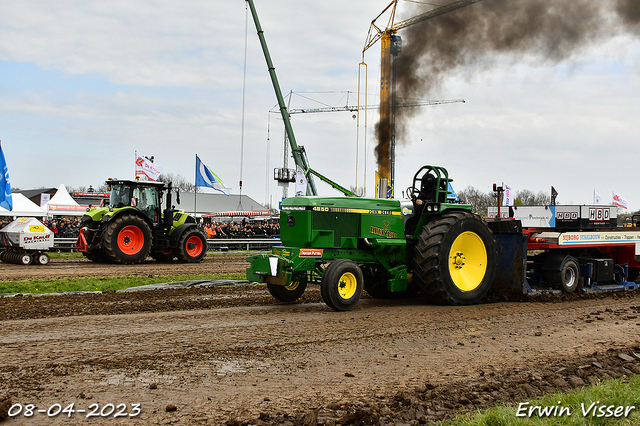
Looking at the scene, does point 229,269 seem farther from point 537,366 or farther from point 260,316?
point 537,366

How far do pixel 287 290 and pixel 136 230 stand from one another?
8.98 metres

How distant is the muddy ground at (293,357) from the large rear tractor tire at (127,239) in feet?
22.6

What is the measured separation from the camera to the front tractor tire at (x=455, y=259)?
28.7ft

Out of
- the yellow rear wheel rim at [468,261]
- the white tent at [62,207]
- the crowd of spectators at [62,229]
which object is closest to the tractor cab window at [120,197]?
the crowd of spectators at [62,229]

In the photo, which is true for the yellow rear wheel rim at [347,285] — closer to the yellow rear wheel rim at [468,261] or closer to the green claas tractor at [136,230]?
the yellow rear wheel rim at [468,261]

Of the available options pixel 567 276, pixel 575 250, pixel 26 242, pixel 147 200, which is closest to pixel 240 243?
A: pixel 147 200

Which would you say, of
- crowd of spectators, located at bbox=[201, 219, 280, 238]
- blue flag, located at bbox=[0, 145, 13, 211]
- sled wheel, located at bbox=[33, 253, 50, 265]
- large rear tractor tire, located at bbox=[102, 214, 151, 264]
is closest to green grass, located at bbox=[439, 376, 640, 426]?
large rear tractor tire, located at bbox=[102, 214, 151, 264]

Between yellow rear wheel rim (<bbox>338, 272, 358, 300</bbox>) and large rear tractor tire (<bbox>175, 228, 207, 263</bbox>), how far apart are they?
10.2 metres

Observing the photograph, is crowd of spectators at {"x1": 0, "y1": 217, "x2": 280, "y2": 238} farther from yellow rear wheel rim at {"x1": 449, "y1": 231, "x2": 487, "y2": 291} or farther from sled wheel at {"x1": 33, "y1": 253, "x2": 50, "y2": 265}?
yellow rear wheel rim at {"x1": 449, "y1": 231, "x2": 487, "y2": 291}

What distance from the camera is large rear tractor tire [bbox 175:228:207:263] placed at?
Answer: 57.5 feet

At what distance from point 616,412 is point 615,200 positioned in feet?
108

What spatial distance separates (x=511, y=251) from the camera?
1016 cm

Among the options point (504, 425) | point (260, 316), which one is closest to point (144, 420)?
point (504, 425)

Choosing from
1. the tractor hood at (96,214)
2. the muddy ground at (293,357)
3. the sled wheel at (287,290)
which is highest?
the tractor hood at (96,214)
